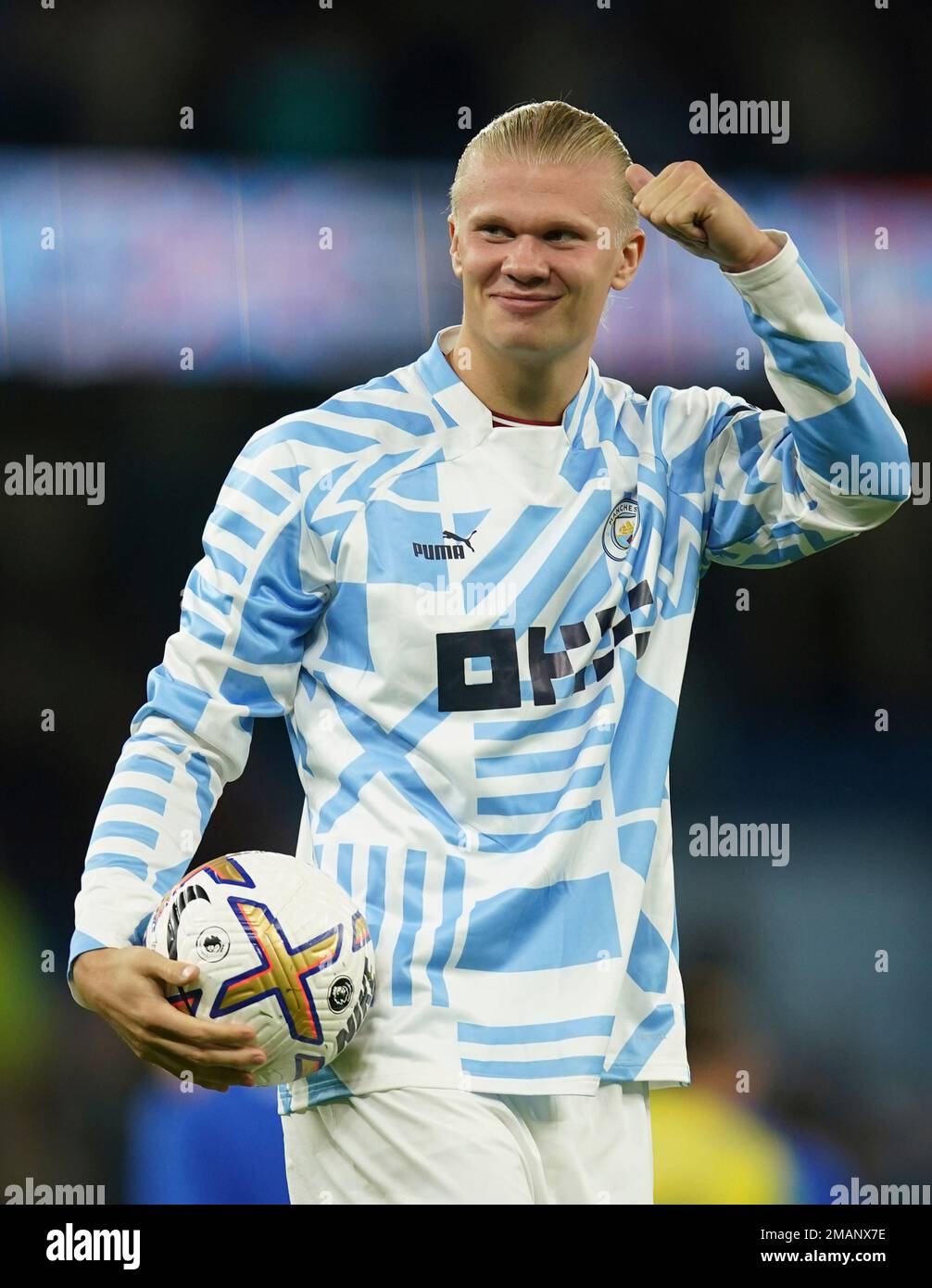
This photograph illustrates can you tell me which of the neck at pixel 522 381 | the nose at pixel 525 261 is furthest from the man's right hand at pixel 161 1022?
the nose at pixel 525 261

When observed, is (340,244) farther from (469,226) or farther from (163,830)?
(163,830)

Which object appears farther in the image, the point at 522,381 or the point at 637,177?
the point at 522,381

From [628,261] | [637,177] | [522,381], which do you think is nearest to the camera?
[637,177]

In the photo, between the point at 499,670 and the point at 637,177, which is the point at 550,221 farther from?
the point at 499,670

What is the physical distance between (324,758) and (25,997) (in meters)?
2.28

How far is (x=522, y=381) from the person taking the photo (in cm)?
278

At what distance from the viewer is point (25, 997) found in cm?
457

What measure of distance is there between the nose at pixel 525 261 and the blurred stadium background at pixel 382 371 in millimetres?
1848

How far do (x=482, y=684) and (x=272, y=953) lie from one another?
494mm

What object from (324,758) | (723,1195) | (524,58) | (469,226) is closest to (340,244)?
(524,58)
